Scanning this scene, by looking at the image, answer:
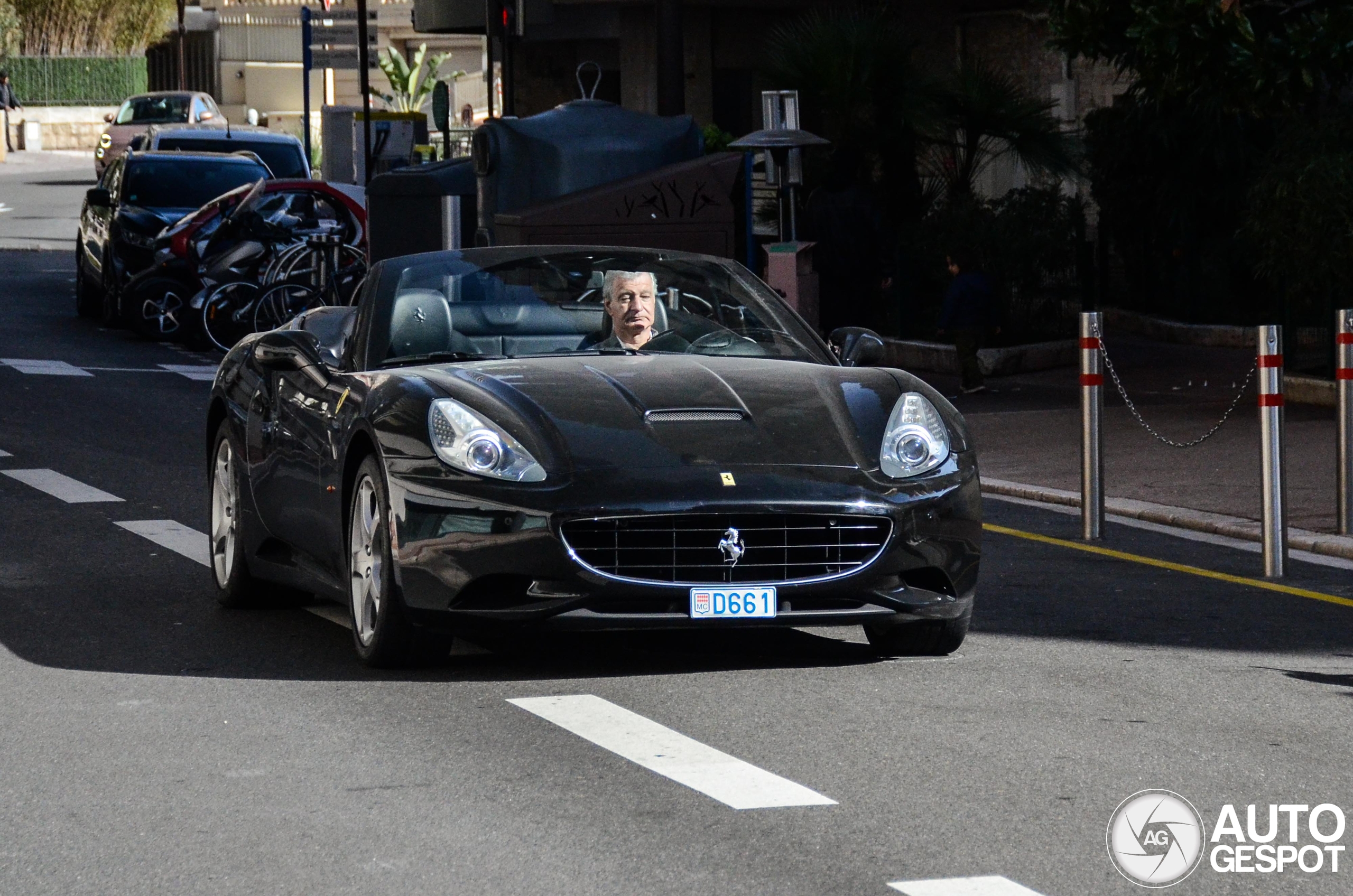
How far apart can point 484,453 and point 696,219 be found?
1282 cm

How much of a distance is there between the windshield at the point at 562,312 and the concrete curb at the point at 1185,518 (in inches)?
123

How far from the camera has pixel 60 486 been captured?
13.6m

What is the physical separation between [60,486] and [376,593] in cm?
619

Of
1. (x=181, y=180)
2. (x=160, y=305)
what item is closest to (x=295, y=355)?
(x=160, y=305)

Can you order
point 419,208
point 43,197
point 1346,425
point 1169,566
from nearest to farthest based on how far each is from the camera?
point 1169,566 → point 1346,425 → point 419,208 → point 43,197

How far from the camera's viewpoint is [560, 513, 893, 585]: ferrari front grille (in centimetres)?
744

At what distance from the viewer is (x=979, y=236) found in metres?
21.7

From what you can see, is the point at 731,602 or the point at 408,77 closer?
the point at 731,602

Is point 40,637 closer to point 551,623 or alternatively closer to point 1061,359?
point 551,623

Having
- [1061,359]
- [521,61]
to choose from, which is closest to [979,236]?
[1061,359]

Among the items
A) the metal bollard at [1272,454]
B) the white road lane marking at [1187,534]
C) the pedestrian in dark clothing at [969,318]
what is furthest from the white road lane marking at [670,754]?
the pedestrian in dark clothing at [969,318]

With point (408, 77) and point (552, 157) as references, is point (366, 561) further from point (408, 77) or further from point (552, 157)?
point (408, 77)

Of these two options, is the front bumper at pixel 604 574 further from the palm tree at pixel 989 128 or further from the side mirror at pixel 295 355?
the palm tree at pixel 989 128

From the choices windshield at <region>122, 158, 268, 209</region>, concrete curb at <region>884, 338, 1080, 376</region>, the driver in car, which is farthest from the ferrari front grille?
windshield at <region>122, 158, 268, 209</region>
